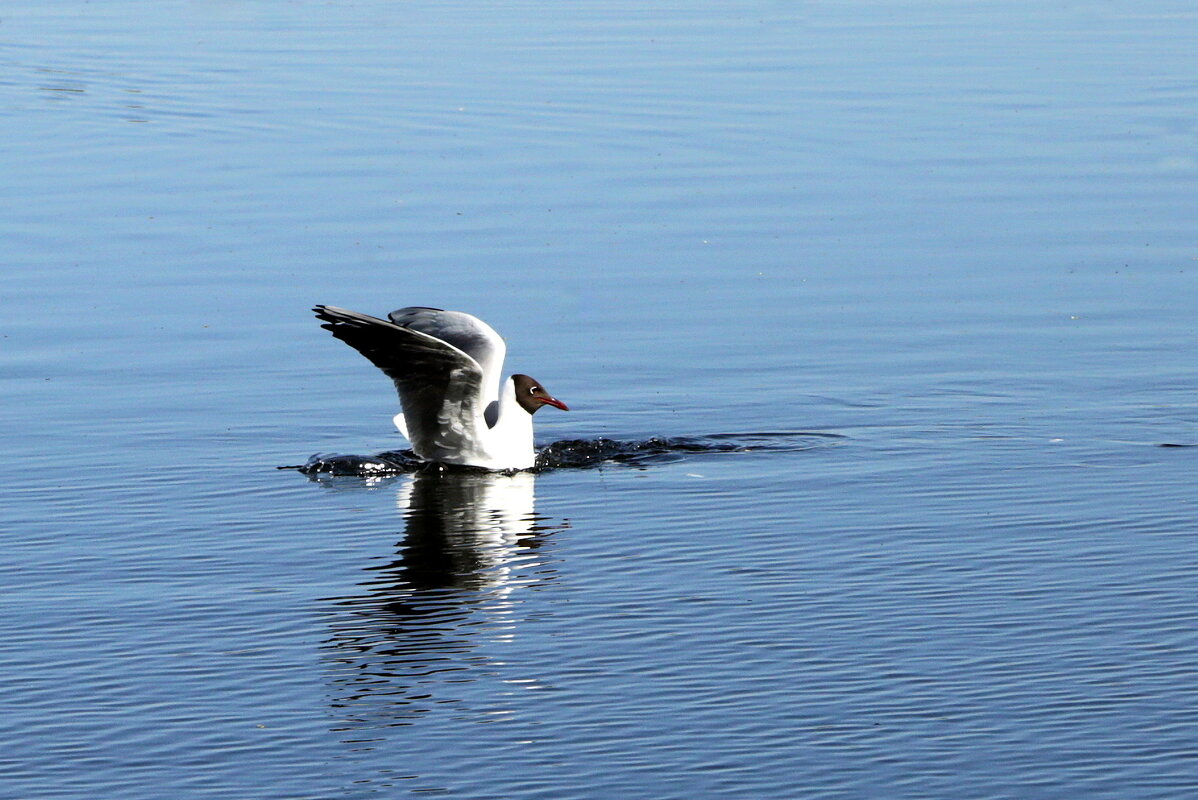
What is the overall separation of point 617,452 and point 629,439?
232 mm

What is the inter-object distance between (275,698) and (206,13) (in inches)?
1446

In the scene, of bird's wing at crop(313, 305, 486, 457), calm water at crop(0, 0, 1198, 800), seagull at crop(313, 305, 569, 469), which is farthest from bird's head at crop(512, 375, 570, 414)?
calm water at crop(0, 0, 1198, 800)

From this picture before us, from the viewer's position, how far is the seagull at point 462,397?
15.0m

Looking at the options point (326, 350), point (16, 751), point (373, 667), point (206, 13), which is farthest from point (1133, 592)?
point (206, 13)

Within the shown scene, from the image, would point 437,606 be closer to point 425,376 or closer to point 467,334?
point 425,376

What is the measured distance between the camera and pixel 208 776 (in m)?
9.41

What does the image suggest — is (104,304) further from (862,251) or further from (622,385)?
(862,251)

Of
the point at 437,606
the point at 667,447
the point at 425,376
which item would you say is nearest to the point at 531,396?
the point at 425,376

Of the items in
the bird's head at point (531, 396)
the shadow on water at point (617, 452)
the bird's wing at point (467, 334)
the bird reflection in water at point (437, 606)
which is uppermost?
the bird's wing at point (467, 334)

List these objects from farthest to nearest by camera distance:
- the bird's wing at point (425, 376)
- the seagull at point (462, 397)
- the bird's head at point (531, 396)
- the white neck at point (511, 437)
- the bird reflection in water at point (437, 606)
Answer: the bird's head at point (531, 396) → the white neck at point (511, 437) → the seagull at point (462, 397) → the bird's wing at point (425, 376) → the bird reflection in water at point (437, 606)

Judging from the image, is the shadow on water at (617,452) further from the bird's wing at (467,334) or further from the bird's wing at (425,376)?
the bird's wing at (467,334)

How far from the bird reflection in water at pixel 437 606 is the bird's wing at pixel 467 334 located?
2.69ft

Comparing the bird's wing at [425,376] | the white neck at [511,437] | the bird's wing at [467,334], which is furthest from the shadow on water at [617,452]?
the bird's wing at [467,334]

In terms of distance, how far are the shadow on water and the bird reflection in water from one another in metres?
0.32
